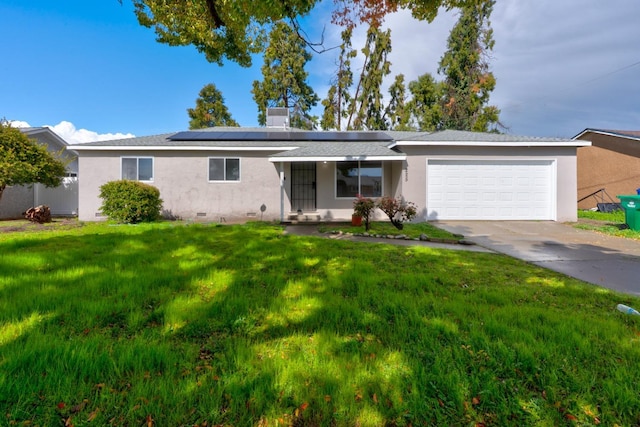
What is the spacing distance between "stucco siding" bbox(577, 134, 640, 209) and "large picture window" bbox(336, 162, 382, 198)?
43.0 feet

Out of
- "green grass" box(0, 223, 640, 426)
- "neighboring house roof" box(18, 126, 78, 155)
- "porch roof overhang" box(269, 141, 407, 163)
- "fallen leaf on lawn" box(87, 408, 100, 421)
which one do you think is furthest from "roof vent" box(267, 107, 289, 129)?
"fallen leaf on lawn" box(87, 408, 100, 421)

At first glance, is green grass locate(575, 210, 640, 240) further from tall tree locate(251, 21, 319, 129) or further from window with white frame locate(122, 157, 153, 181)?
tall tree locate(251, 21, 319, 129)

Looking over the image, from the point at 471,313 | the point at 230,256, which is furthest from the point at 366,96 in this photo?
the point at 471,313

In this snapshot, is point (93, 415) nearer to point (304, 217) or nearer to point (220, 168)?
point (304, 217)

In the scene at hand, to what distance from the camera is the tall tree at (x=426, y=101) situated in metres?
22.4

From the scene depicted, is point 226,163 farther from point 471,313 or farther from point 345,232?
point 471,313

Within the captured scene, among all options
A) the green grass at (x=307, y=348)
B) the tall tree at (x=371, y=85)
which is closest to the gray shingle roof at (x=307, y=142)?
the green grass at (x=307, y=348)

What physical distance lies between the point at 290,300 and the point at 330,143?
1041cm

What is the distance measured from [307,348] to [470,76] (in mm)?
26926

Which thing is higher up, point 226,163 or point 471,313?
point 226,163

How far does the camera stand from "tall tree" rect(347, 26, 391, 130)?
22.3 meters

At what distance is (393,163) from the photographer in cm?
1156

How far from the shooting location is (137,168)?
37.9 ft

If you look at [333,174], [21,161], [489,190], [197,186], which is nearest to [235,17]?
[333,174]
